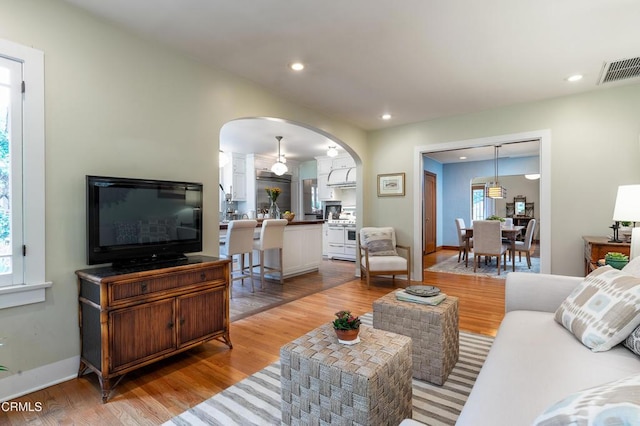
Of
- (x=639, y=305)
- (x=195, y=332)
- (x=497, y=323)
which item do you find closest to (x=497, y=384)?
(x=639, y=305)

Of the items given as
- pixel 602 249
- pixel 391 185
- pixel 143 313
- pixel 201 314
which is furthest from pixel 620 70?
pixel 143 313

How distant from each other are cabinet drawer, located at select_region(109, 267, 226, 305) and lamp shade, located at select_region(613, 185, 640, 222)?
3.32 metres

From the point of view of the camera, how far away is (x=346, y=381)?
1.30 m

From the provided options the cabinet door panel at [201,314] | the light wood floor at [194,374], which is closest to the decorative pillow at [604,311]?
the light wood floor at [194,374]

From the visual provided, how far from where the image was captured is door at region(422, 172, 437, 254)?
8.18 meters

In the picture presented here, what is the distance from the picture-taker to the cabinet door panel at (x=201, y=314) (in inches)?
91.3

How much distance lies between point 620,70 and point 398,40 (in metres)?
2.51

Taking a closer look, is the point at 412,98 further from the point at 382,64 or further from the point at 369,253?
the point at 369,253

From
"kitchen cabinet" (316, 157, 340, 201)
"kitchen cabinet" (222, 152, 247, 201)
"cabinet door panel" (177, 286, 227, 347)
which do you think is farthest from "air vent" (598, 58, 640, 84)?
"kitchen cabinet" (222, 152, 247, 201)

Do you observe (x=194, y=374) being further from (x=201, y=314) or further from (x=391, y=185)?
(x=391, y=185)

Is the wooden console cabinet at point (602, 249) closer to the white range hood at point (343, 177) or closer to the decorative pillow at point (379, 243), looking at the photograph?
the decorative pillow at point (379, 243)

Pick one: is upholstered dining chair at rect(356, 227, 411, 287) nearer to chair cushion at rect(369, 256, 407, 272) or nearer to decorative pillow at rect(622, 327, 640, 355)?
chair cushion at rect(369, 256, 407, 272)

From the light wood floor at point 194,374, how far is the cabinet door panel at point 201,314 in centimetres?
21

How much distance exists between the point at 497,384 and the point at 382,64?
2788 mm
